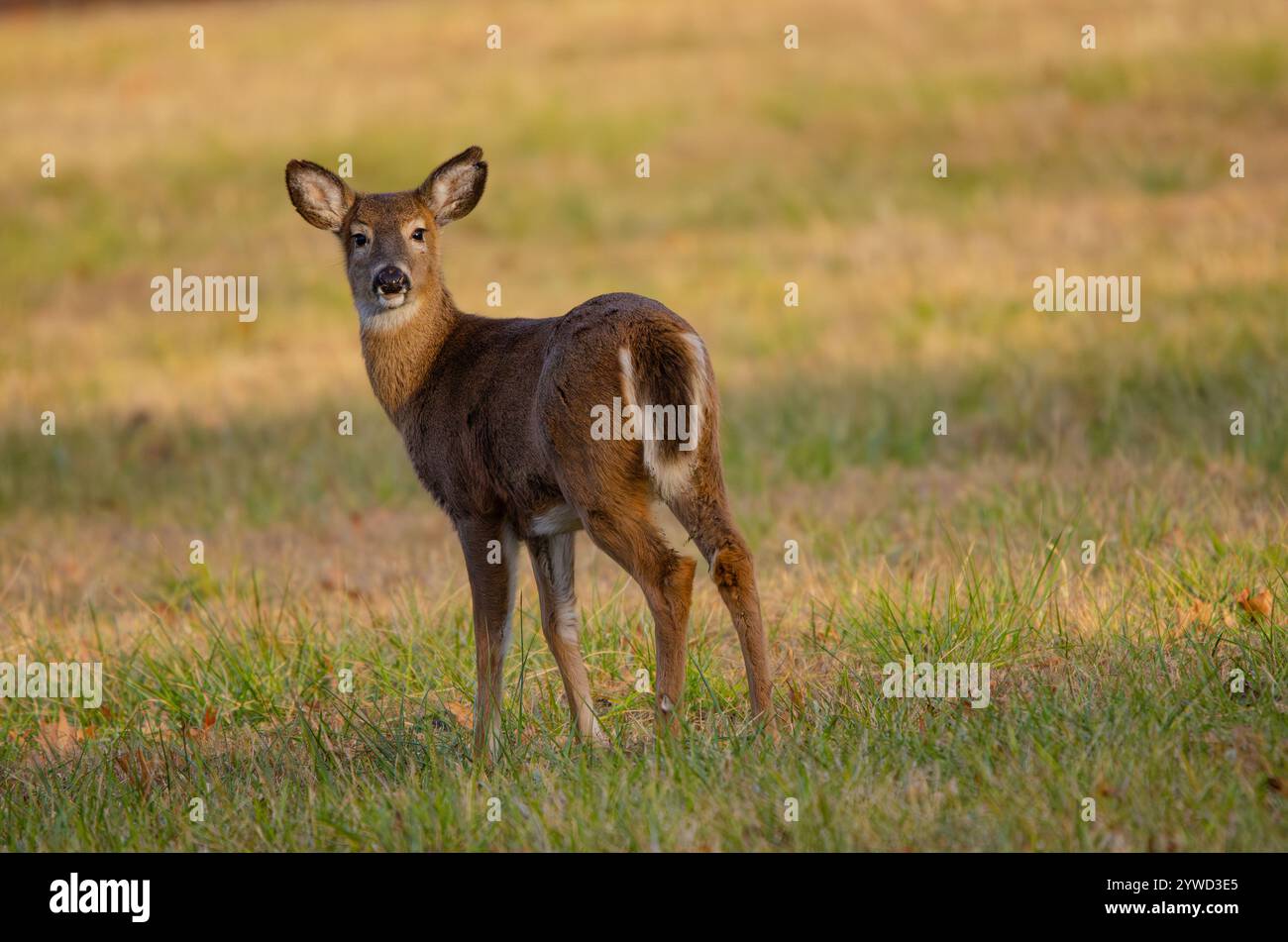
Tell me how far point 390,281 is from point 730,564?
5.46ft

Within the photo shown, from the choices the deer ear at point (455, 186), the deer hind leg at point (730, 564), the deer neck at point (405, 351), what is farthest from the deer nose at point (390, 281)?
the deer hind leg at point (730, 564)

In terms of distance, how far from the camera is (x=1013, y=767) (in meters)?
4.38

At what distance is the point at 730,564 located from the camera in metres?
4.68

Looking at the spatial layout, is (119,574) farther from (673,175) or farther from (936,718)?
(673,175)

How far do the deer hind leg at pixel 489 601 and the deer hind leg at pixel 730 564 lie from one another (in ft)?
2.31

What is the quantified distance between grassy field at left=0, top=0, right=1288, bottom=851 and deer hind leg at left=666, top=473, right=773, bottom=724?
0.19m

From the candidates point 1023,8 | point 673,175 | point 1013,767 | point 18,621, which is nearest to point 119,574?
point 18,621

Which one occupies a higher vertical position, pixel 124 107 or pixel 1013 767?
pixel 124 107

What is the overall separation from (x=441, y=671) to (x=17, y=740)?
150 centimetres

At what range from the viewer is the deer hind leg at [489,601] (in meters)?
5.17

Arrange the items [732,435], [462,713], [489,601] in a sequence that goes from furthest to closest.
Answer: [732,435], [462,713], [489,601]

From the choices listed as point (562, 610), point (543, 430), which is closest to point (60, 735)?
point (562, 610)

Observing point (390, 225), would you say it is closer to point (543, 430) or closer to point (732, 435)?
point (543, 430)

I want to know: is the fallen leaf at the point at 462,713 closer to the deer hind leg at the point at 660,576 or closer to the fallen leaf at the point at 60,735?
the deer hind leg at the point at 660,576
